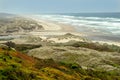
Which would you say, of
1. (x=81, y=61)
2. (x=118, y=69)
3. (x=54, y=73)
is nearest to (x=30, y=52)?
(x=81, y=61)

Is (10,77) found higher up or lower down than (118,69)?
higher up

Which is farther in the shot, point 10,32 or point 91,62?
point 10,32

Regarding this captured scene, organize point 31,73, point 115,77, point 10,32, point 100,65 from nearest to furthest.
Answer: point 31,73, point 115,77, point 100,65, point 10,32

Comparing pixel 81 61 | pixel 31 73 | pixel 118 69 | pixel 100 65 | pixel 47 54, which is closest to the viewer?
pixel 31 73

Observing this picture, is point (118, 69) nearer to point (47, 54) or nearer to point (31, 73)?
point (47, 54)

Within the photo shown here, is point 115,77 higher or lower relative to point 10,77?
lower

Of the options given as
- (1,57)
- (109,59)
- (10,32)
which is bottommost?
(10,32)

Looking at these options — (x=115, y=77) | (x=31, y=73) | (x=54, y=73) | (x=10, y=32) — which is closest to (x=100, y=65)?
(x=115, y=77)

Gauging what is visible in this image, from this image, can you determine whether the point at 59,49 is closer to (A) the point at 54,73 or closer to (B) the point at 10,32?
(A) the point at 54,73

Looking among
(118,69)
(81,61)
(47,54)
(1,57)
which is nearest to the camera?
(1,57)
